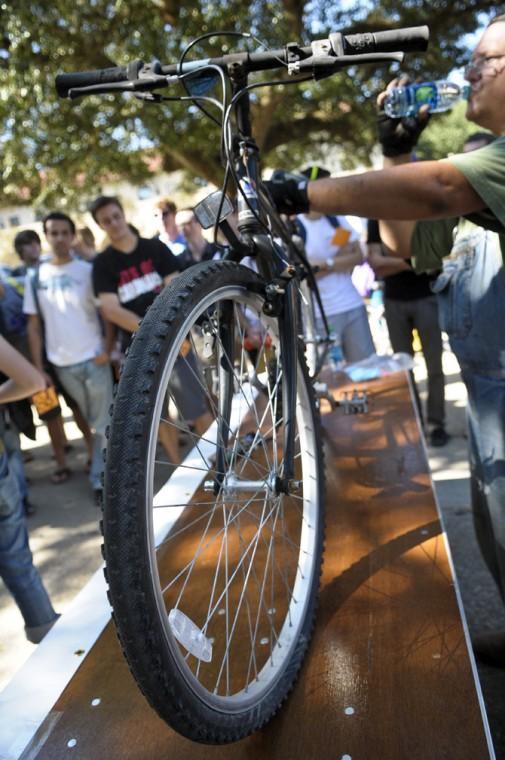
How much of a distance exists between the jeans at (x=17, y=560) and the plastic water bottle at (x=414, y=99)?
1.79 metres

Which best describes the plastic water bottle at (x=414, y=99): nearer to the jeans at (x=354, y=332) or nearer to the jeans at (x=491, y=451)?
the jeans at (x=491, y=451)

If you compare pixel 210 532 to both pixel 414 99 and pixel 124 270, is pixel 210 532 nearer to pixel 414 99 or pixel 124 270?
pixel 414 99

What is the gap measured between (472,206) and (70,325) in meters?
3.68

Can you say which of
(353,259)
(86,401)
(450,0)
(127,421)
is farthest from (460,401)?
(450,0)

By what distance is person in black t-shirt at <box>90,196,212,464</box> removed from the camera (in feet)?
14.0

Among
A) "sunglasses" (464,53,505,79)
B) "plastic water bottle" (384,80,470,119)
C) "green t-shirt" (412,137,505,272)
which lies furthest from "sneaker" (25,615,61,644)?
"sunglasses" (464,53,505,79)

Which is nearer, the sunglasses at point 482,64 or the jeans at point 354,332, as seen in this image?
the sunglasses at point 482,64

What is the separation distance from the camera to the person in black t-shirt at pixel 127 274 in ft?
14.0

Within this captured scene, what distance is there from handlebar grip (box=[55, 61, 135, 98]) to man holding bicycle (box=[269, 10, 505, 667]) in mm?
545

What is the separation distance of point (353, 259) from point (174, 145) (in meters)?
7.35

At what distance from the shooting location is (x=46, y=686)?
1612 mm

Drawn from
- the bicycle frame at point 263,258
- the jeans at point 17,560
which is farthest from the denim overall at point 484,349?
the jeans at point 17,560

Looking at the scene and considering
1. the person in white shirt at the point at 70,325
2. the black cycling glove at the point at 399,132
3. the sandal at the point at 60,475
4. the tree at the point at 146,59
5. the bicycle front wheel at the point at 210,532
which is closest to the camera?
Result: the bicycle front wheel at the point at 210,532

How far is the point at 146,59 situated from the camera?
9016 mm
